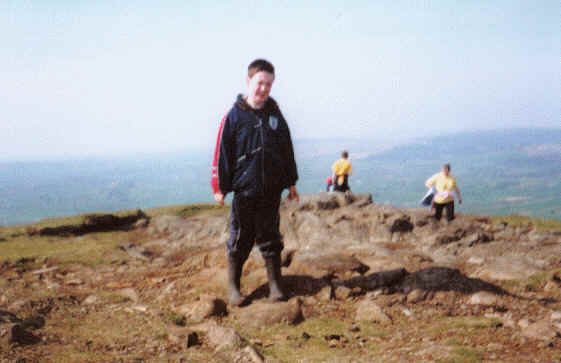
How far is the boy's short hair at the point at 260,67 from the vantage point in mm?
5242

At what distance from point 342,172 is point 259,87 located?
1714 cm

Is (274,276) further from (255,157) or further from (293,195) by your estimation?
(255,157)

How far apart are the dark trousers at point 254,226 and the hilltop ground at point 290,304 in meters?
0.76

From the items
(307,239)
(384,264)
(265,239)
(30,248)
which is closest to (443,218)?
(307,239)

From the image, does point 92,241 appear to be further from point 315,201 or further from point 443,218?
point 443,218

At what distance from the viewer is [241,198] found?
5.52 metres

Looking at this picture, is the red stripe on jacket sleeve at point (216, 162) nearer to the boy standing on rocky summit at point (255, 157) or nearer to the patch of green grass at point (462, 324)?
the boy standing on rocky summit at point (255, 157)

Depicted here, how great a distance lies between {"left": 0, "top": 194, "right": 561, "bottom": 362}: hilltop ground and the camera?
4.03m

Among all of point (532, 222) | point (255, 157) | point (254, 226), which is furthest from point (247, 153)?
point (532, 222)

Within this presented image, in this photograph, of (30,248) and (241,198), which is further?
(30,248)

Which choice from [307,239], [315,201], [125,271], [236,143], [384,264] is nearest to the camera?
[236,143]

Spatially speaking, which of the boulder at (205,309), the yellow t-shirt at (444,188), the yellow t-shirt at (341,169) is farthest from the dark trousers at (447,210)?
the boulder at (205,309)

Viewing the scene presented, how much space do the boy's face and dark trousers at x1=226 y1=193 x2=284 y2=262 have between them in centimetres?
134

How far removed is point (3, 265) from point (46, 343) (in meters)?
5.67
